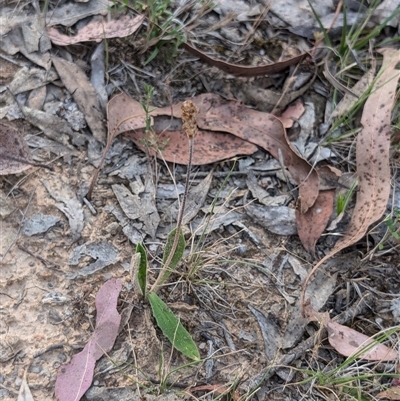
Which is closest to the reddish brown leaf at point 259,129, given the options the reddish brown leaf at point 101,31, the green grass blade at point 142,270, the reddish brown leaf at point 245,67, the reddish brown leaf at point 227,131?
the reddish brown leaf at point 227,131

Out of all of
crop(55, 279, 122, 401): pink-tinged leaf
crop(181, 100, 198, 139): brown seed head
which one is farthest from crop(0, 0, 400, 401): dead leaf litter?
crop(181, 100, 198, 139): brown seed head

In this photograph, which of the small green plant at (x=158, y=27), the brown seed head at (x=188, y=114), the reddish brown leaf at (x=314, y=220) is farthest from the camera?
the small green plant at (x=158, y=27)

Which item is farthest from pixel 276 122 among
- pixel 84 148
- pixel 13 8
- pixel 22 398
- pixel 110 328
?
pixel 22 398

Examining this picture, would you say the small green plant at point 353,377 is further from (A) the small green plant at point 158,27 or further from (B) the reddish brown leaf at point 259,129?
(A) the small green plant at point 158,27

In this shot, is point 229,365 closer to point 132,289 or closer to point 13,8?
point 132,289

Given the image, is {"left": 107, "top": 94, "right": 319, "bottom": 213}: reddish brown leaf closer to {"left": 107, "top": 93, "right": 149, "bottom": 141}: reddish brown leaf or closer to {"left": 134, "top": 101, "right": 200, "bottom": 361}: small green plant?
{"left": 107, "top": 93, "right": 149, "bottom": 141}: reddish brown leaf

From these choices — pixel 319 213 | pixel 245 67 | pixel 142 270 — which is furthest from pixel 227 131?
pixel 142 270

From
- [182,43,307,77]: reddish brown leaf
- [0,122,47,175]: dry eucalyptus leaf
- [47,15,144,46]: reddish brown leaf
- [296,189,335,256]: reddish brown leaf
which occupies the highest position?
[47,15,144,46]: reddish brown leaf
